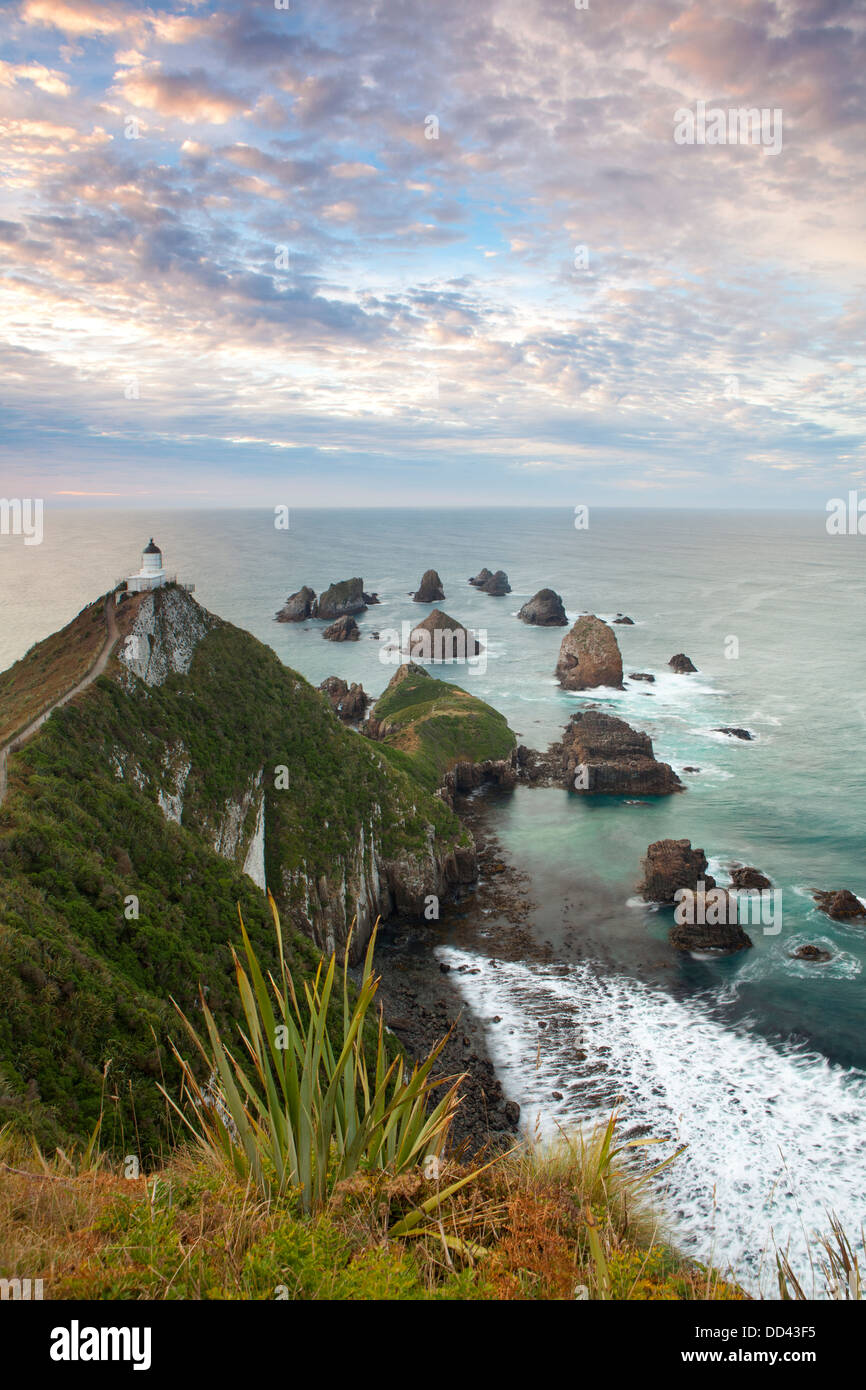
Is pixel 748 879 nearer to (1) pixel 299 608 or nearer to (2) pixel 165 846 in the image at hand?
(2) pixel 165 846

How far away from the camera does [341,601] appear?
420 ft

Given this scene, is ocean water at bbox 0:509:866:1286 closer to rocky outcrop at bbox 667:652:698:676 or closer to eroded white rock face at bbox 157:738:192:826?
rocky outcrop at bbox 667:652:698:676

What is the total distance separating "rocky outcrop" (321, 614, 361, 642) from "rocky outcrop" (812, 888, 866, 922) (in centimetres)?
8043

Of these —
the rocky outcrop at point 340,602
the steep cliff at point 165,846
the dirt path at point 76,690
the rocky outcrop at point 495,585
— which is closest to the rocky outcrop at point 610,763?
the steep cliff at point 165,846

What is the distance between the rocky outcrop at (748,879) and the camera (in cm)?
4003

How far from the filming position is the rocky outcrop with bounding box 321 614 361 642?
4338 inches

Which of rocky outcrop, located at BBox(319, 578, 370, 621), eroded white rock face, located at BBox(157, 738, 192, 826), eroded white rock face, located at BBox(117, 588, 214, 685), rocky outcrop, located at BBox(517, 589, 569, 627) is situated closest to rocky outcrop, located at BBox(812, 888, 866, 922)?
eroded white rock face, located at BBox(157, 738, 192, 826)

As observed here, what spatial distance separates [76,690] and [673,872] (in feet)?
96.2

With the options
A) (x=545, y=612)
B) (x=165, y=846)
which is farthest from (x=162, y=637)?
(x=545, y=612)

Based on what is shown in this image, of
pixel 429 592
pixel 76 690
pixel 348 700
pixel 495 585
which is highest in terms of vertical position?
pixel 495 585

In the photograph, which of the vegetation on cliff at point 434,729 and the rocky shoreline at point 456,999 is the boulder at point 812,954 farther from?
the vegetation on cliff at point 434,729

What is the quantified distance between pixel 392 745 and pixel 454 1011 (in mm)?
28448
